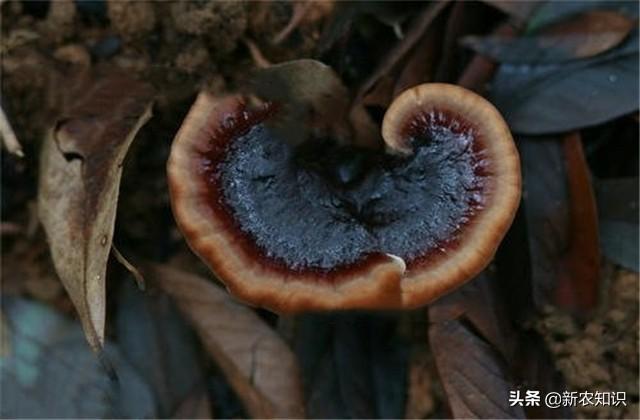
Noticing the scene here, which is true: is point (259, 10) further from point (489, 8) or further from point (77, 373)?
point (77, 373)

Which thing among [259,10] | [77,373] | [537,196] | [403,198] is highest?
[259,10]

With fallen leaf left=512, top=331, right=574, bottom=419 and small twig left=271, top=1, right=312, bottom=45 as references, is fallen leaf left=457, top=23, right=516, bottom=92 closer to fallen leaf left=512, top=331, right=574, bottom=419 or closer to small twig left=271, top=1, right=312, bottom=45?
small twig left=271, top=1, right=312, bottom=45

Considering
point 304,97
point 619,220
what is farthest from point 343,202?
point 619,220

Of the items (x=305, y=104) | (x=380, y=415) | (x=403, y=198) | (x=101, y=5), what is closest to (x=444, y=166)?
(x=403, y=198)

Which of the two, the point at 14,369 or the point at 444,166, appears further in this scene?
the point at 14,369

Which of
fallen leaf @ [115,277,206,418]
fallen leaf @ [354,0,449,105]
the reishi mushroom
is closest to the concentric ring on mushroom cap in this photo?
the reishi mushroom

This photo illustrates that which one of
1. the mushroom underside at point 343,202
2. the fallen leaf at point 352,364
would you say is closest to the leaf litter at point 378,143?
the fallen leaf at point 352,364

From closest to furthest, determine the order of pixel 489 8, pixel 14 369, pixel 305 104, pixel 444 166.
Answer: pixel 444 166
pixel 305 104
pixel 14 369
pixel 489 8
